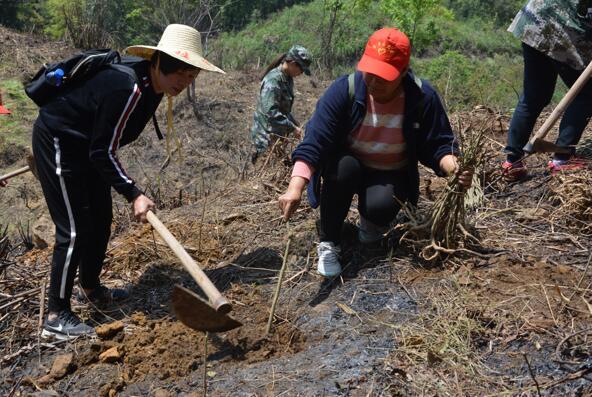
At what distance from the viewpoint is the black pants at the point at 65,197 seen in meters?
2.86

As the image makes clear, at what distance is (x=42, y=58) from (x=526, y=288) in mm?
9473

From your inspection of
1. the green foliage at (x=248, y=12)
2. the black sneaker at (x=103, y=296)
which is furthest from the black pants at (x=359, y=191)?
the green foliage at (x=248, y=12)

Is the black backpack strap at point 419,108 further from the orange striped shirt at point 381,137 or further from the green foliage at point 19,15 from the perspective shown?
the green foliage at point 19,15

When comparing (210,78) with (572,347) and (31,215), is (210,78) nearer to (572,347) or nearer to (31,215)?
(31,215)

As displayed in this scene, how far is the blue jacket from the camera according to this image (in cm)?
297

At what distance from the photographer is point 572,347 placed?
7.82 feet

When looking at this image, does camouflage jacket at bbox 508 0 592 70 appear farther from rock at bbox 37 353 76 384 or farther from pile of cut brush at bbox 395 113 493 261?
rock at bbox 37 353 76 384

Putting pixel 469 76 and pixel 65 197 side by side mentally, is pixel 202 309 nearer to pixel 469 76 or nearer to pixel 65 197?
pixel 65 197

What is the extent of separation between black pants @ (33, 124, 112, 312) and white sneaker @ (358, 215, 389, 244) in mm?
1407

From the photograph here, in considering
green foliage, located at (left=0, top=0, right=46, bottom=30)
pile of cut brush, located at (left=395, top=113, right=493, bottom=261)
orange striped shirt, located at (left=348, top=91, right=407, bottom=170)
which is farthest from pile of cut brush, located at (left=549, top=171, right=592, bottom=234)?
green foliage, located at (left=0, top=0, right=46, bottom=30)

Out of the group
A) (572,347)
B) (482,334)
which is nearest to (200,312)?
(482,334)

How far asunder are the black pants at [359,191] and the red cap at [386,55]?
521 mm

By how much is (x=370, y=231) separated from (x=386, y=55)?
1025 mm

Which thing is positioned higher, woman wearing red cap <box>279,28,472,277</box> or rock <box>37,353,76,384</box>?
woman wearing red cap <box>279,28,472,277</box>
